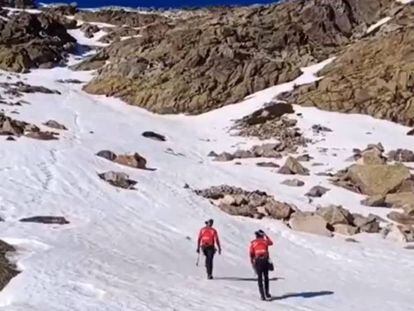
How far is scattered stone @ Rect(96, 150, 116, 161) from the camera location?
4194cm

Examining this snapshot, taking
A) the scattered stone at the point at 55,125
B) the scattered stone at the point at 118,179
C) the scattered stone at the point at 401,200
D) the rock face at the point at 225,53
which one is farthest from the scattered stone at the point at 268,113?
the scattered stone at the point at 401,200

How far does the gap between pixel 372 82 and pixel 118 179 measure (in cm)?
2875

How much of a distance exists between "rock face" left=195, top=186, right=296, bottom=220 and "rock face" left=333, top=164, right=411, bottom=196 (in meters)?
5.36

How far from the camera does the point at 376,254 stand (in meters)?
27.8

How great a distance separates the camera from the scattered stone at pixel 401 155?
145ft

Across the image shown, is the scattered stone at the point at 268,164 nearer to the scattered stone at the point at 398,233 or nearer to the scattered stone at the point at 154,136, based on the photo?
the scattered stone at the point at 154,136

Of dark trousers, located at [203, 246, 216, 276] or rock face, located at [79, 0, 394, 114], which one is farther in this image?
rock face, located at [79, 0, 394, 114]

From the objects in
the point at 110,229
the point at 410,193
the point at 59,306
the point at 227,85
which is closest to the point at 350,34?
the point at 227,85

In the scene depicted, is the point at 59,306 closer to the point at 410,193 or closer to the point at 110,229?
the point at 110,229

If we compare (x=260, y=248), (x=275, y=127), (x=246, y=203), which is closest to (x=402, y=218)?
(x=246, y=203)

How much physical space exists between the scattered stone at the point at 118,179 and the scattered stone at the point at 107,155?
4.58 metres

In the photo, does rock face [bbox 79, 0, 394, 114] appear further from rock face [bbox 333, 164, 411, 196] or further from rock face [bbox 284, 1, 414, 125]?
rock face [bbox 333, 164, 411, 196]

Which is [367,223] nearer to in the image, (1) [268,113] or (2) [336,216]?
(2) [336,216]

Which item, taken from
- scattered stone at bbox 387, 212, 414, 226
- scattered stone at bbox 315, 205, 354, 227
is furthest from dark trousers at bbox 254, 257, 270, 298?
scattered stone at bbox 387, 212, 414, 226
